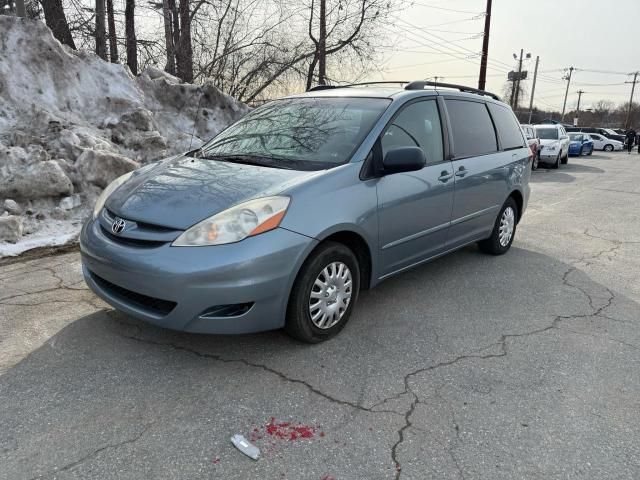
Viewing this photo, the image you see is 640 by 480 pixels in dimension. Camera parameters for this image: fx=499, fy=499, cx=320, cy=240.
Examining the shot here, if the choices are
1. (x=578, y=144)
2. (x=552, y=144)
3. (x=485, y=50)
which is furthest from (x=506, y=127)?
(x=578, y=144)

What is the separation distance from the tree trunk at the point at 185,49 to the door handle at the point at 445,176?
10.8 m

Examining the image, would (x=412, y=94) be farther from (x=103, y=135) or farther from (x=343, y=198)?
(x=103, y=135)

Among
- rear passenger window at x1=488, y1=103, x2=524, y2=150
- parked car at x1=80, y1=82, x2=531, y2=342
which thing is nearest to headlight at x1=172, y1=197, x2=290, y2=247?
parked car at x1=80, y1=82, x2=531, y2=342

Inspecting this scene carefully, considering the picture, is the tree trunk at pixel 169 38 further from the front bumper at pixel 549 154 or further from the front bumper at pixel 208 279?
the front bumper at pixel 549 154

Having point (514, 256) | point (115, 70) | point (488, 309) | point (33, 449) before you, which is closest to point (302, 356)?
point (33, 449)

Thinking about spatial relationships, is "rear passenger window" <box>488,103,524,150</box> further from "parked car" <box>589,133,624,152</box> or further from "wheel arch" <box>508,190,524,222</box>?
"parked car" <box>589,133,624,152</box>

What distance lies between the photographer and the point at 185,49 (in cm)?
1336

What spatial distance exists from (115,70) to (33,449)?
817cm

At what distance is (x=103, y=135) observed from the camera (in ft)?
25.5

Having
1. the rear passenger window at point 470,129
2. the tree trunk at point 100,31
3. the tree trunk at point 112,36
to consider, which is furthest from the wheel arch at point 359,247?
the tree trunk at point 112,36

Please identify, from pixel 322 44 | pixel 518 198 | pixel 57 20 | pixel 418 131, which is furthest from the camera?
pixel 322 44

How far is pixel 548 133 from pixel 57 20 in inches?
658

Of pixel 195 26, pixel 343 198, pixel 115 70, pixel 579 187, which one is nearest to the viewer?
pixel 343 198

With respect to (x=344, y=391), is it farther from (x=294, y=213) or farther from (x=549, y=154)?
(x=549, y=154)
